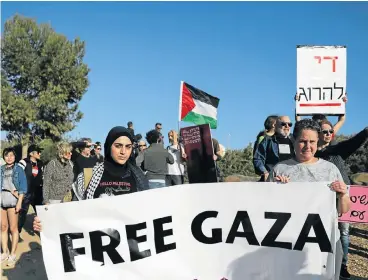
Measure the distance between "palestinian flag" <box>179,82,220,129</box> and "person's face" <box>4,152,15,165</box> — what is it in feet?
9.45

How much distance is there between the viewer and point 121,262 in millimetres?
3705

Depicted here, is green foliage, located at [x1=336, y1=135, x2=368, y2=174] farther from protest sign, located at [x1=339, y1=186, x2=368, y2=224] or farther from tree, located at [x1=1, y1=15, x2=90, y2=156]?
tree, located at [x1=1, y1=15, x2=90, y2=156]

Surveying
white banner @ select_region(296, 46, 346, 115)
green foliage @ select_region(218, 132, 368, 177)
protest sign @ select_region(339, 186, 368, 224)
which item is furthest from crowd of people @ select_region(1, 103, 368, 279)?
green foliage @ select_region(218, 132, 368, 177)

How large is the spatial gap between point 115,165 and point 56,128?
122 ft

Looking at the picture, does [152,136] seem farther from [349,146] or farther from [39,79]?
[39,79]

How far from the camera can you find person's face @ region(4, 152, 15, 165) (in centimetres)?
744

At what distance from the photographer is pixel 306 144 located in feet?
11.6

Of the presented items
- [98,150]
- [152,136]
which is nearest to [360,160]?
[98,150]

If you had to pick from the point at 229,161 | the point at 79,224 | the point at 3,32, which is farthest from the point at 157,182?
the point at 3,32

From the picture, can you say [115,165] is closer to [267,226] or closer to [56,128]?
[267,226]

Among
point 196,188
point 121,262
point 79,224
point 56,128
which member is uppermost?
point 56,128

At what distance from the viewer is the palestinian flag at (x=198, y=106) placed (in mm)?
7918

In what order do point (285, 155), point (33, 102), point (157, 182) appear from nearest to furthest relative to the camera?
point (285, 155) < point (157, 182) < point (33, 102)

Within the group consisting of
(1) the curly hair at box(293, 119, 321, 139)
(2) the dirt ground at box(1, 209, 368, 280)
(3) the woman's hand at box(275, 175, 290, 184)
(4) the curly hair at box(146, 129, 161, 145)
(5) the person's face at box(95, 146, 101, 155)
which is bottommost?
(2) the dirt ground at box(1, 209, 368, 280)
